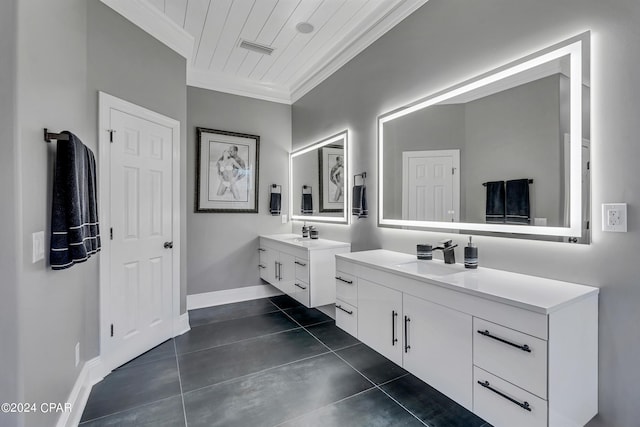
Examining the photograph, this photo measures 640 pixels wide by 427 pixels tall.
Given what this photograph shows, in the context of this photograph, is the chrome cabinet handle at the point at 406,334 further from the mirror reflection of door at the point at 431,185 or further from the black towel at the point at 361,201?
the black towel at the point at 361,201

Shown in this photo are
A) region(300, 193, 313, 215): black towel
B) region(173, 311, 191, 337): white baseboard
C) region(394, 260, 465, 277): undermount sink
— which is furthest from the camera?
region(300, 193, 313, 215): black towel

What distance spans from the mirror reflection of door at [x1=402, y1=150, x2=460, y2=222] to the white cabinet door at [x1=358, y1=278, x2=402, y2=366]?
0.70 m

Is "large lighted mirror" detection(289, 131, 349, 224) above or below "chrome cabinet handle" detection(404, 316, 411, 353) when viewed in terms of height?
above

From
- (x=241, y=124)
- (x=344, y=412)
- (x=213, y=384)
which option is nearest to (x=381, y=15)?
(x=241, y=124)

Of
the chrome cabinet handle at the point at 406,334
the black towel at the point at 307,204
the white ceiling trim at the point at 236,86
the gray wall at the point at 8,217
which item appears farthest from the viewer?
the black towel at the point at 307,204

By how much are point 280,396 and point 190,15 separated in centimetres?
320

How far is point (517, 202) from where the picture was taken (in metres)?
1.73

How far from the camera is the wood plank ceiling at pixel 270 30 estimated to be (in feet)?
8.41

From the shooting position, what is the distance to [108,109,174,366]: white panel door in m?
2.47

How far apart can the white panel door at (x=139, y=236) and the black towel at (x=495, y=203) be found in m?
2.74

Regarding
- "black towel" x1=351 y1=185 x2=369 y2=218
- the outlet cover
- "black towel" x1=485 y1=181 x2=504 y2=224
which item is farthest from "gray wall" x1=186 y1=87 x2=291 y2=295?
the outlet cover

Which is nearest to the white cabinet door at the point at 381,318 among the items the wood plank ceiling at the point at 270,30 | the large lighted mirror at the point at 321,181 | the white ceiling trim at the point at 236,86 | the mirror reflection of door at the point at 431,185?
the mirror reflection of door at the point at 431,185

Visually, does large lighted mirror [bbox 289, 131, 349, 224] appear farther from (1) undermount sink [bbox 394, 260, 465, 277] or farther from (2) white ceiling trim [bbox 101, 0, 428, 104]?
(1) undermount sink [bbox 394, 260, 465, 277]

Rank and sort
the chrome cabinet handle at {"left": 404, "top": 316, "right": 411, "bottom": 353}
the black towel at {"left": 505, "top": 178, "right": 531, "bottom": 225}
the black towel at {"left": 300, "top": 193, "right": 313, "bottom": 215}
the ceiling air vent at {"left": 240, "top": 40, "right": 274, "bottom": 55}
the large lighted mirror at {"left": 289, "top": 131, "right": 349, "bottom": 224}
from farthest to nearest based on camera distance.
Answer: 1. the black towel at {"left": 300, "top": 193, "right": 313, "bottom": 215}
2. the large lighted mirror at {"left": 289, "top": 131, "right": 349, "bottom": 224}
3. the ceiling air vent at {"left": 240, "top": 40, "right": 274, "bottom": 55}
4. the chrome cabinet handle at {"left": 404, "top": 316, "right": 411, "bottom": 353}
5. the black towel at {"left": 505, "top": 178, "right": 531, "bottom": 225}
